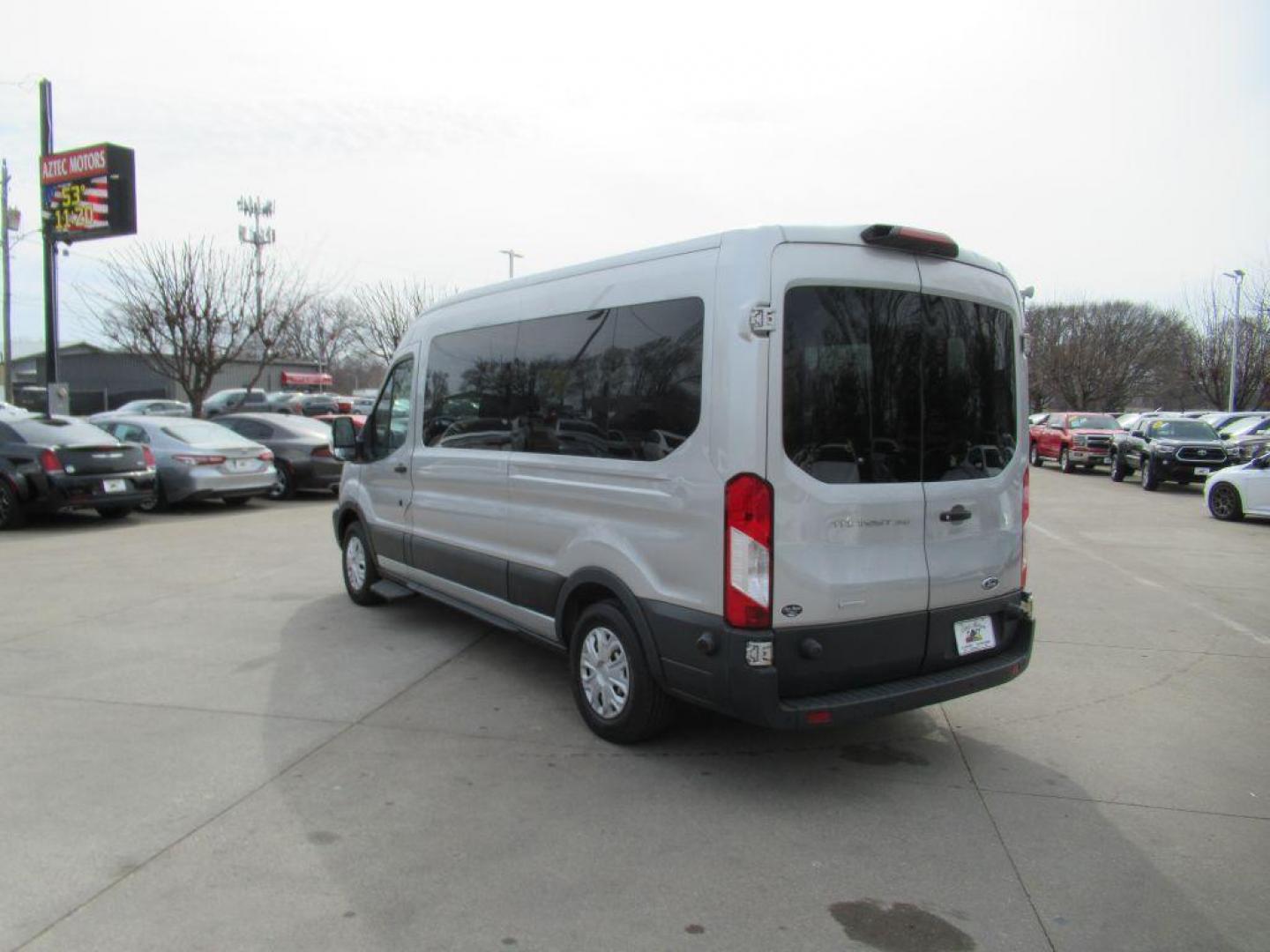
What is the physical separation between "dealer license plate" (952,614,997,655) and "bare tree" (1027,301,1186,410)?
57559mm

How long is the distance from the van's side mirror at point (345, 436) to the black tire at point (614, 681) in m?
3.31

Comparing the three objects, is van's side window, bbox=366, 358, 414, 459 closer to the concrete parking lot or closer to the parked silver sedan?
the concrete parking lot

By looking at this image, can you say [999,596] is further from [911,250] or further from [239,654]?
[239,654]

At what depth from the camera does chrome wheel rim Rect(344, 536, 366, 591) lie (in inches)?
292

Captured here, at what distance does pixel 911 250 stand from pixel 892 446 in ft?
2.97

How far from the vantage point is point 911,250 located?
4078mm

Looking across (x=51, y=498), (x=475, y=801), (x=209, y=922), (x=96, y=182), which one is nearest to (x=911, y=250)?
(x=475, y=801)

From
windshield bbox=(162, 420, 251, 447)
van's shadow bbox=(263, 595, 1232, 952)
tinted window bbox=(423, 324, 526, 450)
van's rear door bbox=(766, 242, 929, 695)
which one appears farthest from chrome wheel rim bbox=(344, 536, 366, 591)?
windshield bbox=(162, 420, 251, 447)

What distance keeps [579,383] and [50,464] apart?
10.0 m

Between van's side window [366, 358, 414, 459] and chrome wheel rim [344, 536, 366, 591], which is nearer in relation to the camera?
van's side window [366, 358, 414, 459]

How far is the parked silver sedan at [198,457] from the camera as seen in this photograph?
1341cm

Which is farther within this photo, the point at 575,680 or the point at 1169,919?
the point at 575,680

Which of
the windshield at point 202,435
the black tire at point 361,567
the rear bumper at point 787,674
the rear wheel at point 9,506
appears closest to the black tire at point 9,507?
the rear wheel at point 9,506

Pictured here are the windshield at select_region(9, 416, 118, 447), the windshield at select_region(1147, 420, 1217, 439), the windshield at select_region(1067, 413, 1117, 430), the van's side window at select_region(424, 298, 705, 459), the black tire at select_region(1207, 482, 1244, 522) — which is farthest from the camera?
the windshield at select_region(1067, 413, 1117, 430)
